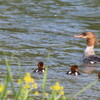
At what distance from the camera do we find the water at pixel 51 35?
9930mm

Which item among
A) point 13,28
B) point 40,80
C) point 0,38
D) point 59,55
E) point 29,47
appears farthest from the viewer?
point 13,28

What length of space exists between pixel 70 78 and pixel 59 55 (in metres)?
2.53

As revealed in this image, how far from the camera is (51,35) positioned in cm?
1466

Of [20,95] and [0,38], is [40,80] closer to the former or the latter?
[20,95]

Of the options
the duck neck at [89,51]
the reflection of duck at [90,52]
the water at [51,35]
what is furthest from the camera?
the duck neck at [89,51]

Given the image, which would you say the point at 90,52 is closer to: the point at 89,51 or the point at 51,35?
the point at 89,51

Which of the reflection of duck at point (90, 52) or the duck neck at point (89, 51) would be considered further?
the duck neck at point (89, 51)

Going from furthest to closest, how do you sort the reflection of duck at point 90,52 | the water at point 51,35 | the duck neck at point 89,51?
the duck neck at point 89,51 → the reflection of duck at point 90,52 → the water at point 51,35

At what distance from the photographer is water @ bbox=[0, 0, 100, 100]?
993cm

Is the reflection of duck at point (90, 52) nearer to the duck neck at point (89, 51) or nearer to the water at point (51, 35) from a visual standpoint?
the duck neck at point (89, 51)

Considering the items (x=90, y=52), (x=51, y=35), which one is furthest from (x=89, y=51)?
(x=51, y=35)

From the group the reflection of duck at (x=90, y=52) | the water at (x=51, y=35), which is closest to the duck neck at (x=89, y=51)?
the reflection of duck at (x=90, y=52)

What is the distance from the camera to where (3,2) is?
1953 cm

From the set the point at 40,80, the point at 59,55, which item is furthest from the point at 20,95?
the point at 59,55
